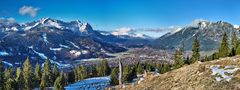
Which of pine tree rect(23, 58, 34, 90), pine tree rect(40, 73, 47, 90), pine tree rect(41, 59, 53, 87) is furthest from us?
pine tree rect(41, 59, 53, 87)

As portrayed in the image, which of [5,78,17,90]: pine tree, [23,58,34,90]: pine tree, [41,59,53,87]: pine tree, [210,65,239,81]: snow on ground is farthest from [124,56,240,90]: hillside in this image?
[41,59,53,87]: pine tree

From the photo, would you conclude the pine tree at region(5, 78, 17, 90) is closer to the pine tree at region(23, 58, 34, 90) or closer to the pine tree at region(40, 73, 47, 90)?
the pine tree at region(23, 58, 34, 90)

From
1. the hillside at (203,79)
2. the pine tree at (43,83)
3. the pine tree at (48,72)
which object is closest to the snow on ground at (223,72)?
the hillside at (203,79)

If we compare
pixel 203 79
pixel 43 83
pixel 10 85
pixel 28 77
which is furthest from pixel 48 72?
pixel 203 79

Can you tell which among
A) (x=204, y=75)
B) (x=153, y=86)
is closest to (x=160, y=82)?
(x=153, y=86)

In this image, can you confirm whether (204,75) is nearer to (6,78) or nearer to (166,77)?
(166,77)

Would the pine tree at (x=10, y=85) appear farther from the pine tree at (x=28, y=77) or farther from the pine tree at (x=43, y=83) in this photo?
the pine tree at (x=43, y=83)

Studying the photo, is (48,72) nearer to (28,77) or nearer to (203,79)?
(28,77)
